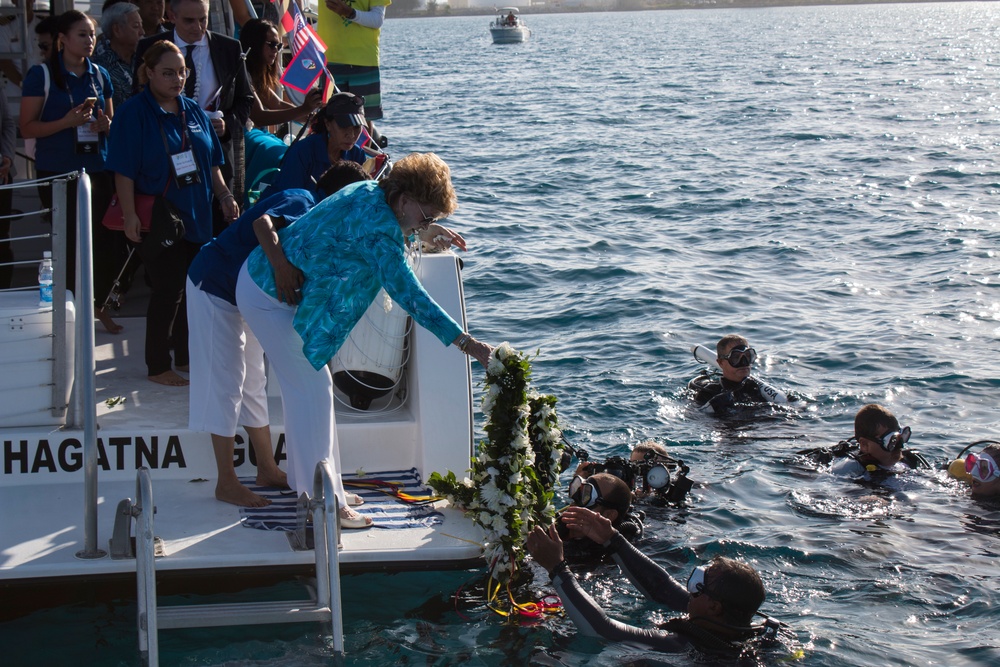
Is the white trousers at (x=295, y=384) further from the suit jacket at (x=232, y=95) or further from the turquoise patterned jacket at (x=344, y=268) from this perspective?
the suit jacket at (x=232, y=95)

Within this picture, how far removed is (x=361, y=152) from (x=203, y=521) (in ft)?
8.56

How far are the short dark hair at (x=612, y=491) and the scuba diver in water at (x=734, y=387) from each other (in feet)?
9.57

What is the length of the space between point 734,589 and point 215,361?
97.3 inches

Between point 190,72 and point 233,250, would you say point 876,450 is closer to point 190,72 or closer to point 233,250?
point 233,250

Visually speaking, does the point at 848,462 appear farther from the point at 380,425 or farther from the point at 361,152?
the point at 361,152

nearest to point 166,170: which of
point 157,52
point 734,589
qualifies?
point 157,52

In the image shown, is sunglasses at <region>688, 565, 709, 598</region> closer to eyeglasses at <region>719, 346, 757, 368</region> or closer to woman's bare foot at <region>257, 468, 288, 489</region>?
woman's bare foot at <region>257, 468, 288, 489</region>

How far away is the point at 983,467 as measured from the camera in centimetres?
674

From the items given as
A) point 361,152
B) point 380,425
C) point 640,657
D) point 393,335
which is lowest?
point 640,657

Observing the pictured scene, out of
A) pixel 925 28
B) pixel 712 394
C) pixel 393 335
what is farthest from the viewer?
pixel 925 28

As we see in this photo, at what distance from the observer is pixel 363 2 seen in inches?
390

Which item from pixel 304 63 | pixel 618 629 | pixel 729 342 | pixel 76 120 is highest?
pixel 304 63

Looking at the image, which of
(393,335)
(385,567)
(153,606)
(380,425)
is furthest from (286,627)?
(393,335)

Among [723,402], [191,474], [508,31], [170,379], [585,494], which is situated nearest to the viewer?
[191,474]
